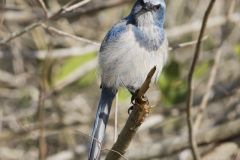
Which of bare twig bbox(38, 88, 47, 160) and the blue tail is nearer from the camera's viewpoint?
the blue tail

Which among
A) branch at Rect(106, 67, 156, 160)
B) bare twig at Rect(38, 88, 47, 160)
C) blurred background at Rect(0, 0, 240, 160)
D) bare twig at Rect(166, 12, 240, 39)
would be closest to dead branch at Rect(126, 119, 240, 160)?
blurred background at Rect(0, 0, 240, 160)

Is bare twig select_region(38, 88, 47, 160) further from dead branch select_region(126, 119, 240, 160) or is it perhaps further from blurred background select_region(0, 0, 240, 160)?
dead branch select_region(126, 119, 240, 160)

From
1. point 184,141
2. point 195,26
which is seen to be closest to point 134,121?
point 184,141

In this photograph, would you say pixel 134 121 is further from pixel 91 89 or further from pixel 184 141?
pixel 91 89

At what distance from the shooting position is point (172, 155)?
4910 mm

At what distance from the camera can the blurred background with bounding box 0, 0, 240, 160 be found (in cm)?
495

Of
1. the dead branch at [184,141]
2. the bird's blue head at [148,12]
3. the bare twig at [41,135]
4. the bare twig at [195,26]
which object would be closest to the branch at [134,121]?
the bird's blue head at [148,12]

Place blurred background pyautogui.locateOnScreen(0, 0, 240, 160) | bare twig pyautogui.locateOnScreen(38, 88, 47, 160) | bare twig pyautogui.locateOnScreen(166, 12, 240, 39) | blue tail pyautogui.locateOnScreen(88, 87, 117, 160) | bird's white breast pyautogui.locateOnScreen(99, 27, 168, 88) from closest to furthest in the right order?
blue tail pyautogui.locateOnScreen(88, 87, 117, 160)
bird's white breast pyautogui.locateOnScreen(99, 27, 168, 88)
bare twig pyautogui.locateOnScreen(38, 88, 47, 160)
blurred background pyautogui.locateOnScreen(0, 0, 240, 160)
bare twig pyautogui.locateOnScreen(166, 12, 240, 39)

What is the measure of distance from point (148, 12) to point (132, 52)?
0.25m

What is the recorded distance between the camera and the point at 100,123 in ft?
11.8

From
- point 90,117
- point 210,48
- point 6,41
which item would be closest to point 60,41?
point 90,117

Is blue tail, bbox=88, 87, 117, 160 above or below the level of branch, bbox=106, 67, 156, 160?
above

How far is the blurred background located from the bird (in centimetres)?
117

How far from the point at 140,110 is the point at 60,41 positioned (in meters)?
3.28
